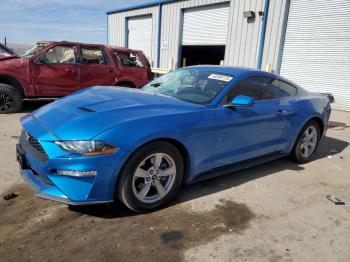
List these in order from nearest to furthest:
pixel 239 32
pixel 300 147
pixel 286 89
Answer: pixel 286 89
pixel 300 147
pixel 239 32

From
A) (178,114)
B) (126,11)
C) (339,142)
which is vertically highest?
(126,11)

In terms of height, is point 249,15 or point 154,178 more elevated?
point 249,15

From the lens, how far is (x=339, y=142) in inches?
275

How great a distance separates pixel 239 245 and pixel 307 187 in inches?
75.2

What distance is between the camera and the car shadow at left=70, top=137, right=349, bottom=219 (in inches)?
131

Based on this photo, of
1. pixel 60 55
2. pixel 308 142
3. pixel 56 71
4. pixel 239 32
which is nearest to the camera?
pixel 308 142

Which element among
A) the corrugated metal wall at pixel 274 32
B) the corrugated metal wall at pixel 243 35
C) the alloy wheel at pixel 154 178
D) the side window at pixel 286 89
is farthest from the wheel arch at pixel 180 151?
the corrugated metal wall at pixel 243 35

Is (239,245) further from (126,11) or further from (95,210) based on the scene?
(126,11)

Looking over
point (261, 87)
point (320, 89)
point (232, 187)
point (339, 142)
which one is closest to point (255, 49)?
point (320, 89)

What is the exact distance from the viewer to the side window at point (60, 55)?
8102mm

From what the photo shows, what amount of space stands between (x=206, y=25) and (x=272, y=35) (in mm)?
4094

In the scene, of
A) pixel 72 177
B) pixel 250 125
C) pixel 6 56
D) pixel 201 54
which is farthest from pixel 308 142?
pixel 201 54

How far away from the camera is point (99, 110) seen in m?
3.23

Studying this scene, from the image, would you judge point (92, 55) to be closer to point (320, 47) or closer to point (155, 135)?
Result: point (155, 135)
